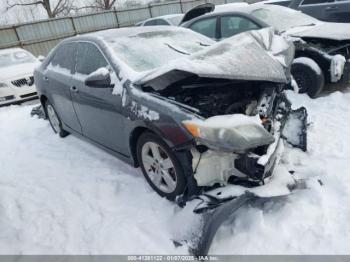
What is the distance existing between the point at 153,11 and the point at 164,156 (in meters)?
17.2

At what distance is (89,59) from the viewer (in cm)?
364

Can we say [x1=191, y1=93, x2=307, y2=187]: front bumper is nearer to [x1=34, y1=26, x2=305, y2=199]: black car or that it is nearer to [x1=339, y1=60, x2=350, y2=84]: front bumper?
[x1=34, y1=26, x2=305, y2=199]: black car

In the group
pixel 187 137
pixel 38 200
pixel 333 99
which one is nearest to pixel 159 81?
pixel 187 137

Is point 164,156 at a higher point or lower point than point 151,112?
lower

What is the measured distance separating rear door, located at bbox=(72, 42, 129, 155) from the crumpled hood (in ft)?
1.60

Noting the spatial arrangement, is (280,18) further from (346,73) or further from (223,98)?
(223,98)

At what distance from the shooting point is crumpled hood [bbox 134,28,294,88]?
2.45 m

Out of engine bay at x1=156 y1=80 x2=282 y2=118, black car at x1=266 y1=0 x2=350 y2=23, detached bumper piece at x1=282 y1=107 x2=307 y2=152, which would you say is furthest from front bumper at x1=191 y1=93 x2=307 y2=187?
black car at x1=266 y1=0 x2=350 y2=23

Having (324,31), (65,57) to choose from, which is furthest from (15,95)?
A: (324,31)

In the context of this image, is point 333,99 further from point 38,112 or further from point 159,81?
point 38,112

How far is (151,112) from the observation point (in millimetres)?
2695

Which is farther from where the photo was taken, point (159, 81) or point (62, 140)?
point (62, 140)

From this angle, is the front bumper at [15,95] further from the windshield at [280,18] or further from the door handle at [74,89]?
the windshield at [280,18]

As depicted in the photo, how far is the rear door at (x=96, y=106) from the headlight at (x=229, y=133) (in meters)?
1.04
